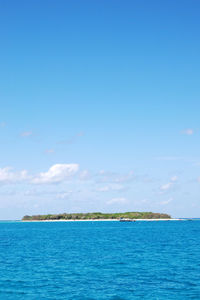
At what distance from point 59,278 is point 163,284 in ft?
48.7

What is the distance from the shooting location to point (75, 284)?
4359 cm

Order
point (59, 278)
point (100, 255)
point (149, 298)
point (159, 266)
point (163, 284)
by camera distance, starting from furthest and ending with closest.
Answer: point (100, 255) → point (159, 266) → point (59, 278) → point (163, 284) → point (149, 298)

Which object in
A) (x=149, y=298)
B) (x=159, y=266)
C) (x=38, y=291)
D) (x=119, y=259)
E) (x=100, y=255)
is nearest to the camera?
(x=149, y=298)

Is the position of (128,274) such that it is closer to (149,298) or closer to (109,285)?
(109,285)

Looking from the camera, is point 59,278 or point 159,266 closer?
point 59,278

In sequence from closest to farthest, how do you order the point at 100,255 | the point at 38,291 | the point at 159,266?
1. the point at 38,291
2. the point at 159,266
3. the point at 100,255

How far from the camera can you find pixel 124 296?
37719mm

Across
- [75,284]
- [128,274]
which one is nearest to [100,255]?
[128,274]

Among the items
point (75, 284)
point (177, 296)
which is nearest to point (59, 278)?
point (75, 284)

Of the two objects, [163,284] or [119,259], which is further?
[119,259]

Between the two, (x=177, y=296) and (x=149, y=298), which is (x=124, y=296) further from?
(x=177, y=296)

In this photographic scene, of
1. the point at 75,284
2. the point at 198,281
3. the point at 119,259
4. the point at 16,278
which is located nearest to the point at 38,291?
the point at 75,284

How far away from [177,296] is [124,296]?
6124 mm

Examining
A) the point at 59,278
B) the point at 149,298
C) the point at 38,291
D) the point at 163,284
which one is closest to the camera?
the point at 149,298
